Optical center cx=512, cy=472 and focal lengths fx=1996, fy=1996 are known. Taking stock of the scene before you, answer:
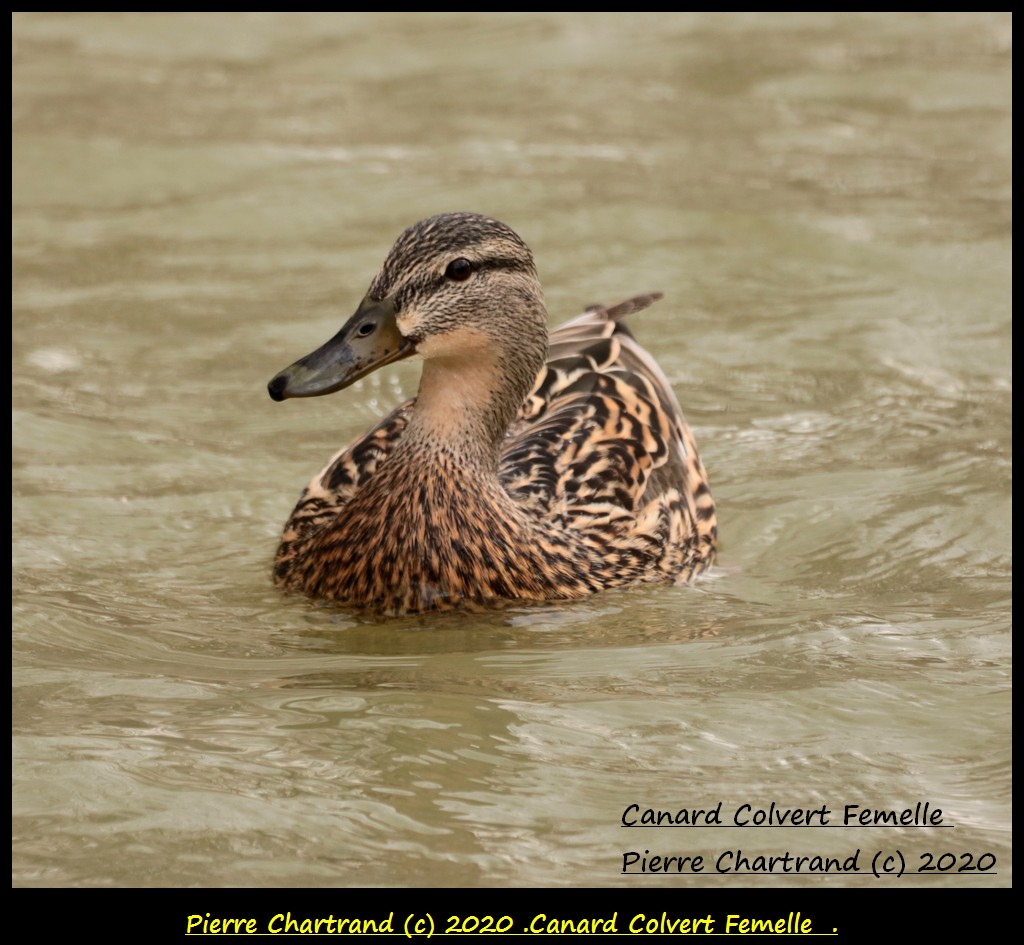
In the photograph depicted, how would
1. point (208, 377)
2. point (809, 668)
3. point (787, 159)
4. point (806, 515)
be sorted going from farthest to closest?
point (787, 159)
point (208, 377)
point (806, 515)
point (809, 668)

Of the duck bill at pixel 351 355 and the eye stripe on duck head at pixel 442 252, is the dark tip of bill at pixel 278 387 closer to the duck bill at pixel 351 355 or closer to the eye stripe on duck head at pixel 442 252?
the duck bill at pixel 351 355

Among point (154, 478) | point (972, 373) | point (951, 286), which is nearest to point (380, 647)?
point (154, 478)

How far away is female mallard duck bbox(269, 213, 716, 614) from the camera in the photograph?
7.93 meters

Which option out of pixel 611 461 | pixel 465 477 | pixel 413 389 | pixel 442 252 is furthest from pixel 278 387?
pixel 413 389

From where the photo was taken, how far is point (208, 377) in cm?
1152

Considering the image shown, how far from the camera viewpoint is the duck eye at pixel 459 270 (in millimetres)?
8031

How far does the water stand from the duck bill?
3.42 feet

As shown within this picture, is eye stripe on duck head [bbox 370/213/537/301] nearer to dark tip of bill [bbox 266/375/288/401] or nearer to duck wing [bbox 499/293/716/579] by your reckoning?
dark tip of bill [bbox 266/375/288/401]

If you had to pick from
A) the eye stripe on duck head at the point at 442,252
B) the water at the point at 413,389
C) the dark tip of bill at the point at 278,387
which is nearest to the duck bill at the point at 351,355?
the dark tip of bill at the point at 278,387

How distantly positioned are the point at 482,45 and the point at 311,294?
17.8ft

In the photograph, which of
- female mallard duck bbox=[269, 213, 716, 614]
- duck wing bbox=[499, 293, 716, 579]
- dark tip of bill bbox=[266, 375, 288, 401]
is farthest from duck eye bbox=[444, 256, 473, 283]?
duck wing bbox=[499, 293, 716, 579]

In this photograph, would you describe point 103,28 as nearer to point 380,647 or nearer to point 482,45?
point 482,45

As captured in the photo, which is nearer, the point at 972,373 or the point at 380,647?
the point at 380,647

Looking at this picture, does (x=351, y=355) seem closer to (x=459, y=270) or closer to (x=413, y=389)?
(x=459, y=270)
